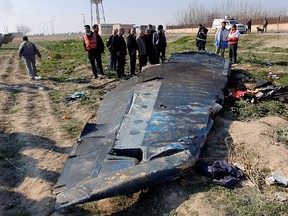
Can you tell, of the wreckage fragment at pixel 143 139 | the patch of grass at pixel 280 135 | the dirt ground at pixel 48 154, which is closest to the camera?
the wreckage fragment at pixel 143 139

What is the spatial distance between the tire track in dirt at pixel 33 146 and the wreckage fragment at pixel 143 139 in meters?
0.46

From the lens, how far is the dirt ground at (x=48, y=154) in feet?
10.7

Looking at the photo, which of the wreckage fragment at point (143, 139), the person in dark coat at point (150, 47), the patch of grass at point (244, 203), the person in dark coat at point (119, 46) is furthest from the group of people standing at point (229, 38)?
the patch of grass at point (244, 203)

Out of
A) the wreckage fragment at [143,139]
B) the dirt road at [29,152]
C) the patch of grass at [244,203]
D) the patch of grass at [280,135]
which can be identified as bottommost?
the dirt road at [29,152]

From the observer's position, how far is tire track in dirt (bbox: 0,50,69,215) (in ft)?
11.8

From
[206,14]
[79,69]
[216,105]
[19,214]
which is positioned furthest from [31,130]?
[206,14]

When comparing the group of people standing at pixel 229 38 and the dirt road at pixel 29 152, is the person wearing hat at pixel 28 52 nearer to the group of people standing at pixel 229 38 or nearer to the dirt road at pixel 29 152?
the dirt road at pixel 29 152

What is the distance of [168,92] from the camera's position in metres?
5.07

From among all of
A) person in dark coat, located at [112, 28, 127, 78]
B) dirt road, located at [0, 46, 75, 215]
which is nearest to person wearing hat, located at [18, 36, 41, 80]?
dirt road, located at [0, 46, 75, 215]

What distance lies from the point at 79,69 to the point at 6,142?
6677mm

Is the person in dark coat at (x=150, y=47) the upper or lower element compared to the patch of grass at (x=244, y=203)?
upper

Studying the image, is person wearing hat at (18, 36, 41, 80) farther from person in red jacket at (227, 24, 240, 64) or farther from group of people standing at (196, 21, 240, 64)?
person in red jacket at (227, 24, 240, 64)

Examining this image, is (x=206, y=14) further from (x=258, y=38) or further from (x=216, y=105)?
(x=216, y=105)

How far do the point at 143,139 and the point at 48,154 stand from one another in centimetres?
180
